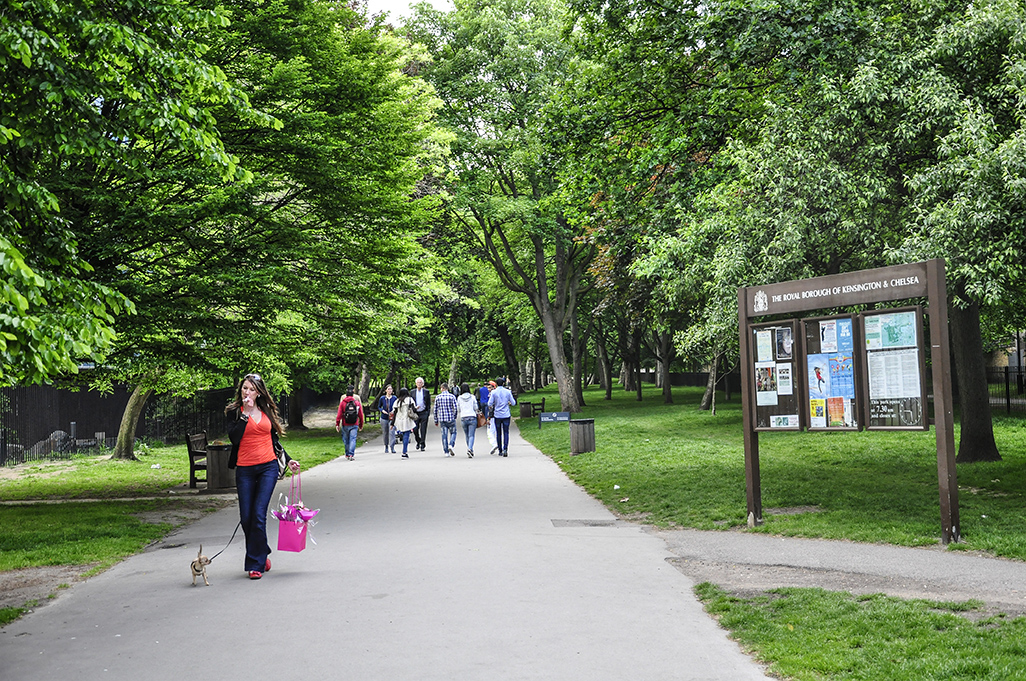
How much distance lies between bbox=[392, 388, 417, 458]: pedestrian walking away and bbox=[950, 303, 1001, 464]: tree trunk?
1124cm

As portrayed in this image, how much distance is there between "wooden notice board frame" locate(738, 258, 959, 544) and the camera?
862 centimetres

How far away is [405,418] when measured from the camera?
20.9m

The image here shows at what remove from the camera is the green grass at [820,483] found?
9578mm

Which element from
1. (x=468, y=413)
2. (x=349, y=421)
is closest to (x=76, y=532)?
(x=349, y=421)

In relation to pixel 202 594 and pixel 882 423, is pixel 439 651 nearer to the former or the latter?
pixel 202 594

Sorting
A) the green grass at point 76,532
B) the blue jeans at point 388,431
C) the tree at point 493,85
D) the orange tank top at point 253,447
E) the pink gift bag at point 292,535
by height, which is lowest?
the green grass at point 76,532

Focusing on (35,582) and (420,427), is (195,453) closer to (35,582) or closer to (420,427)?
(35,582)

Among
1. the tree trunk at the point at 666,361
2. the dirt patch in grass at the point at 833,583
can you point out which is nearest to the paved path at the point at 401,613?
the dirt patch in grass at the point at 833,583

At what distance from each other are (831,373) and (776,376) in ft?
2.09

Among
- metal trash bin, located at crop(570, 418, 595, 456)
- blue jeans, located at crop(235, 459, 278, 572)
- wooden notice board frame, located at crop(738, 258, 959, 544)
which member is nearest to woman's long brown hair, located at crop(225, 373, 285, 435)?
blue jeans, located at crop(235, 459, 278, 572)

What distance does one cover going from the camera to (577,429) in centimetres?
1941

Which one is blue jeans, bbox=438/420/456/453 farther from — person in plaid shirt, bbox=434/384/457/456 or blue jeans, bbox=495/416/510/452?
blue jeans, bbox=495/416/510/452

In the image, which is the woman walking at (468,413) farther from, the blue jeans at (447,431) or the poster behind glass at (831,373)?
the poster behind glass at (831,373)

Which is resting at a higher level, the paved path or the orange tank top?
the orange tank top
